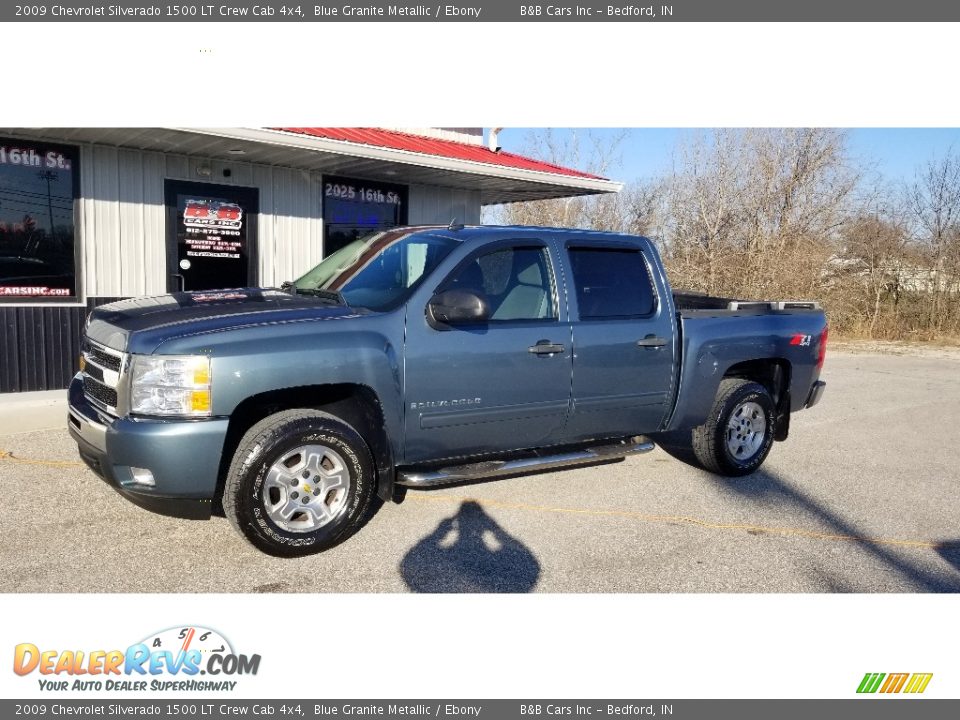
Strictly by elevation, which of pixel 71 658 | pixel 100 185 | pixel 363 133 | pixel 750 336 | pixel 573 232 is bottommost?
pixel 71 658

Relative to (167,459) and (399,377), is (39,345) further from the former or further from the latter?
(399,377)

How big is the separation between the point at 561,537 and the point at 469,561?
2.33ft

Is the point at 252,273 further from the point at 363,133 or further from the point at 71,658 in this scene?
the point at 71,658

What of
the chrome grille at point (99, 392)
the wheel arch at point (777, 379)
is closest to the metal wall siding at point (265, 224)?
the chrome grille at point (99, 392)

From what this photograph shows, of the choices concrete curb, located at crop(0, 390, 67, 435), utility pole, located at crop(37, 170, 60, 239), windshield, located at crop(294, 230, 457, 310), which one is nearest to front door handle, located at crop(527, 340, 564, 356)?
windshield, located at crop(294, 230, 457, 310)

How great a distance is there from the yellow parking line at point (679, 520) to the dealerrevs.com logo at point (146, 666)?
2231mm

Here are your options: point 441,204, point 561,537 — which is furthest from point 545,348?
point 441,204

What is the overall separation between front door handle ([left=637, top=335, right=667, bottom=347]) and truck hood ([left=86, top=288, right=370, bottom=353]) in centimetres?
209

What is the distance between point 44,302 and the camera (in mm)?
8812

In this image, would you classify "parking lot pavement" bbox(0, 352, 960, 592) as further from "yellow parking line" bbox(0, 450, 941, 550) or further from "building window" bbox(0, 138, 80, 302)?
"building window" bbox(0, 138, 80, 302)

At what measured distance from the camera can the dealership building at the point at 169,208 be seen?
28.1 feet

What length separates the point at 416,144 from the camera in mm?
11336

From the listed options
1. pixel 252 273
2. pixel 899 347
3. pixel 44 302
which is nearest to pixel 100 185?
pixel 44 302

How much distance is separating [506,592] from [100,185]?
784 centimetres
